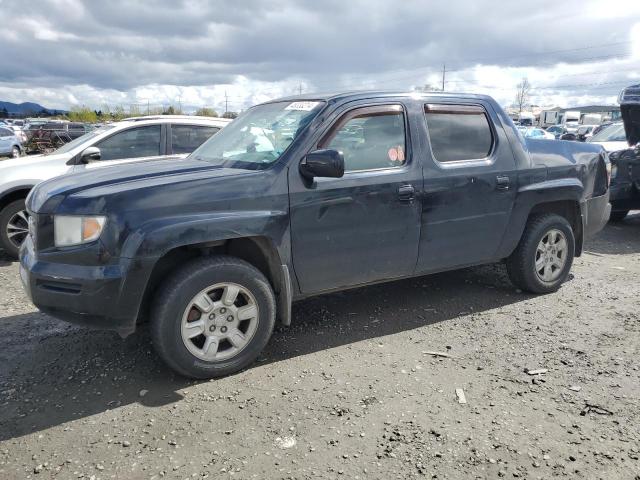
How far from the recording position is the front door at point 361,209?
3707 mm

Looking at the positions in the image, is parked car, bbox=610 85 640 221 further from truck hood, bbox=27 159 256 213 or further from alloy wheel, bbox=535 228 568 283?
truck hood, bbox=27 159 256 213

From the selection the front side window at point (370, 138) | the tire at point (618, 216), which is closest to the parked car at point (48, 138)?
the tire at point (618, 216)

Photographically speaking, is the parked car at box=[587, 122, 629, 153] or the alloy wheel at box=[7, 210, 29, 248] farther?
the parked car at box=[587, 122, 629, 153]

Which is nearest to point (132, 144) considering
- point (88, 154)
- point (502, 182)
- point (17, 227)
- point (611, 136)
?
point (88, 154)

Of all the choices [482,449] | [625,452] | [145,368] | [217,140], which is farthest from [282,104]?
[625,452]

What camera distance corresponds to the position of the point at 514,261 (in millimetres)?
4988

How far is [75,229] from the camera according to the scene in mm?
3238

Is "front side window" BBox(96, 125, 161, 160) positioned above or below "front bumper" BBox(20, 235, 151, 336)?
above

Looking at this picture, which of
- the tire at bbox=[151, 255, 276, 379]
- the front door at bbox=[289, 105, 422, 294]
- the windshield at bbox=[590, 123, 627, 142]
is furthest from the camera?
the windshield at bbox=[590, 123, 627, 142]

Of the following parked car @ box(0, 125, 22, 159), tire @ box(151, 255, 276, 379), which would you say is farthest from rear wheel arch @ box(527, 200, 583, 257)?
parked car @ box(0, 125, 22, 159)

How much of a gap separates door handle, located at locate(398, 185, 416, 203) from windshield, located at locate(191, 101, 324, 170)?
0.85 m

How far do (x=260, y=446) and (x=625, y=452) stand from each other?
6.18ft

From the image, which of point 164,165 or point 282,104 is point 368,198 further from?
point 164,165

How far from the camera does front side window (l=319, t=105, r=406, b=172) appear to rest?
389cm
